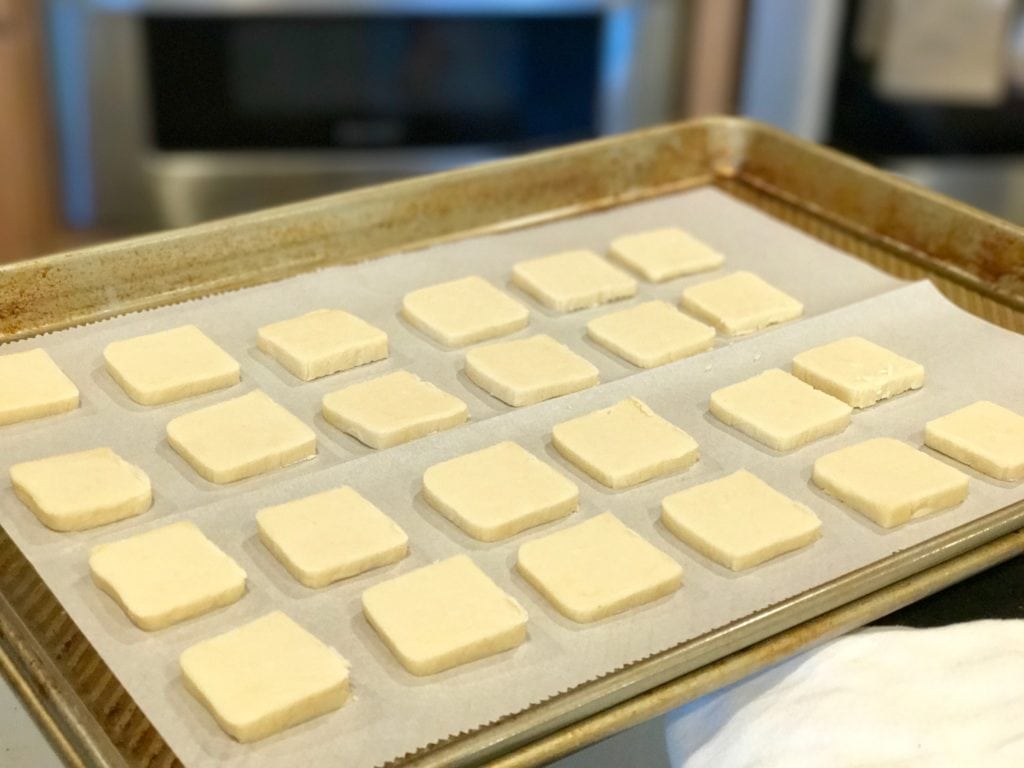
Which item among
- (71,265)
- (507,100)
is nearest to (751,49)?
(507,100)

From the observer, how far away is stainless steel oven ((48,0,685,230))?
263 cm

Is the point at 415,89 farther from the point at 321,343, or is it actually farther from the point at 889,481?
the point at 889,481

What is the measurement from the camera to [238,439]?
4.31 feet

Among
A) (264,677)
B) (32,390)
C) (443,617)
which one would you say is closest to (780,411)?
(443,617)

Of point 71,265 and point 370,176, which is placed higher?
point 71,265

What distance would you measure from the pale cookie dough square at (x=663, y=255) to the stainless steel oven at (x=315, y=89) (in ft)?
3.62

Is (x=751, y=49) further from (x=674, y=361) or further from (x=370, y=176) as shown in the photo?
(x=674, y=361)

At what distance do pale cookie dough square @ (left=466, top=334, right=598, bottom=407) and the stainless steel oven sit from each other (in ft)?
4.56

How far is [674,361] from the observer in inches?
59.9

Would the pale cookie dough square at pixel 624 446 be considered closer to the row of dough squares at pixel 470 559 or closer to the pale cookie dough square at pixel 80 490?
the row of dough squares at pixel 470 559

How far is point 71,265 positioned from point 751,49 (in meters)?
1.82

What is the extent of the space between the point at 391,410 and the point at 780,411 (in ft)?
1.41

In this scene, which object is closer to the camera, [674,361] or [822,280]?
[674,361]

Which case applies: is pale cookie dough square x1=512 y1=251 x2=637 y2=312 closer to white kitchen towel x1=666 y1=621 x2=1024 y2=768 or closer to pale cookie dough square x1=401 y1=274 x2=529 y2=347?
pale cookie dough square x1=401 y1=274 x2=529 y2=347
